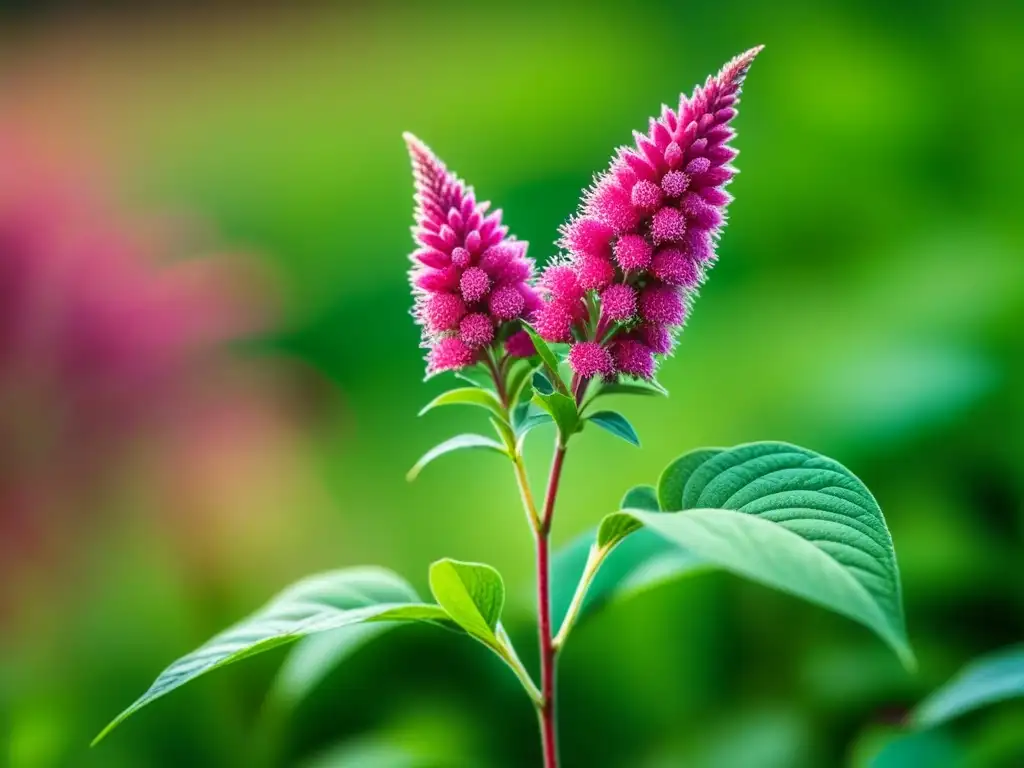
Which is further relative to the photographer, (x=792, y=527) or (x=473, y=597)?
(x=473, y=597)

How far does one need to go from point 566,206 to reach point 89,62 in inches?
47.4

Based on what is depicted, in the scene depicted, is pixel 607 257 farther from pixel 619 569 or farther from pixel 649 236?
pixel 619 569

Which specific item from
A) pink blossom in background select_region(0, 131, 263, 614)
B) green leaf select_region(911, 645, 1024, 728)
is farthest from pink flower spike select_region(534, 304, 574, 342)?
pink blossom in background select_region(0, 131, 263, 614)

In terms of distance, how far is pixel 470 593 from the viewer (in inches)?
26.0

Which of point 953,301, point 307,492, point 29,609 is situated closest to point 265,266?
point 307,492

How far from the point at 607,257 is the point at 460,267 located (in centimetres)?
10

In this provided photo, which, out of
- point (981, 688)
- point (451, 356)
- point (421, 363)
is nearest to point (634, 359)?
point (451, 356)

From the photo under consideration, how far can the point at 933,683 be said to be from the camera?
128 centimetres

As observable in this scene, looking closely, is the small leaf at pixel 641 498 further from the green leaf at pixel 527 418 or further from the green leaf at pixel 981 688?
the green leaf at pixel 981 688

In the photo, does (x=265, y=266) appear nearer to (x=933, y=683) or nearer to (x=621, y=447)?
(x=621, y=447)

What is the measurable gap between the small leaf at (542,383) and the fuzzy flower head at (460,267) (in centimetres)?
4

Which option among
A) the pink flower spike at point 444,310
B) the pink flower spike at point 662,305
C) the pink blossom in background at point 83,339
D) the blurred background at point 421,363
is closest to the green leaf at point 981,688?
the blurred background at point 421,363

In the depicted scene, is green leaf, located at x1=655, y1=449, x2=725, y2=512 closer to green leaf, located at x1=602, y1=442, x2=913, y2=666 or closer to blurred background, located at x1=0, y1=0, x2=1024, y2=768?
green leaf, located at x1=602, y1=442, x2=913, y2=666

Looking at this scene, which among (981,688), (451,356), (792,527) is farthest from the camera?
(981,688)
